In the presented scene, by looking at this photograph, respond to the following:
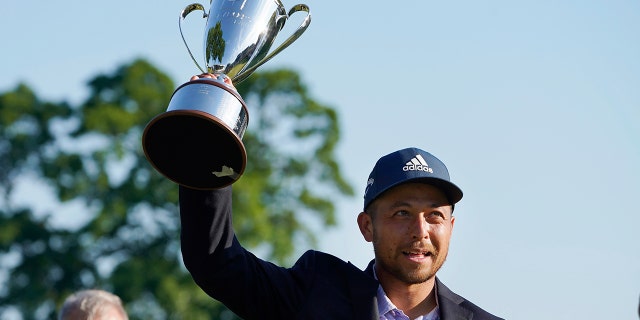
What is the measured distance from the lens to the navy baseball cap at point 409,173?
5.02 meters

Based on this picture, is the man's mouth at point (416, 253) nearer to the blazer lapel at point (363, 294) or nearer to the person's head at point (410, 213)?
the person's head at point (410, 213)

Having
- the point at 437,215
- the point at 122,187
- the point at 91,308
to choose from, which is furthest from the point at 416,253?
the point at 122,187

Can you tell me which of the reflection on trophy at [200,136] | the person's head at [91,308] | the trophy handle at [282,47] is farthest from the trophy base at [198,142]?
the person's head at [91,308]

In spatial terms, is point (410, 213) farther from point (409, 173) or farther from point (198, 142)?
point (198, 142)

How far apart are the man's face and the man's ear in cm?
4

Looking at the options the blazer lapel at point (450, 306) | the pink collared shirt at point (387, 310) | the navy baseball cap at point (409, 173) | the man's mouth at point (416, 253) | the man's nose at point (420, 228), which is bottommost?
the pink collared shirt at point (387, 310)

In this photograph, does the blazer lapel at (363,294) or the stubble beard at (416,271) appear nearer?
the blazer lapel at (363,294)

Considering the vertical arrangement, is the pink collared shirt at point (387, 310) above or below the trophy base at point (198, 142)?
below

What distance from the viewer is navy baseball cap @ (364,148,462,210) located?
16.5ft

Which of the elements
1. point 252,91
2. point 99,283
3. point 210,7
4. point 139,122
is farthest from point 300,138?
point 210,7

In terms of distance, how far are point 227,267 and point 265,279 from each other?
9.0 inches

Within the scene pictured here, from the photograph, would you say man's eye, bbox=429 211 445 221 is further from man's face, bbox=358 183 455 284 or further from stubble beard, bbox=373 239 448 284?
stubble beard, bbox=373 239 448 284

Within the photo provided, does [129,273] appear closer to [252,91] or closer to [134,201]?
[134,201]

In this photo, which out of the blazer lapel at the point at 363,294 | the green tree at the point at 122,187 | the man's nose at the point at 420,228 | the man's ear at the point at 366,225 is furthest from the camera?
the green tree at the point at 122,187
